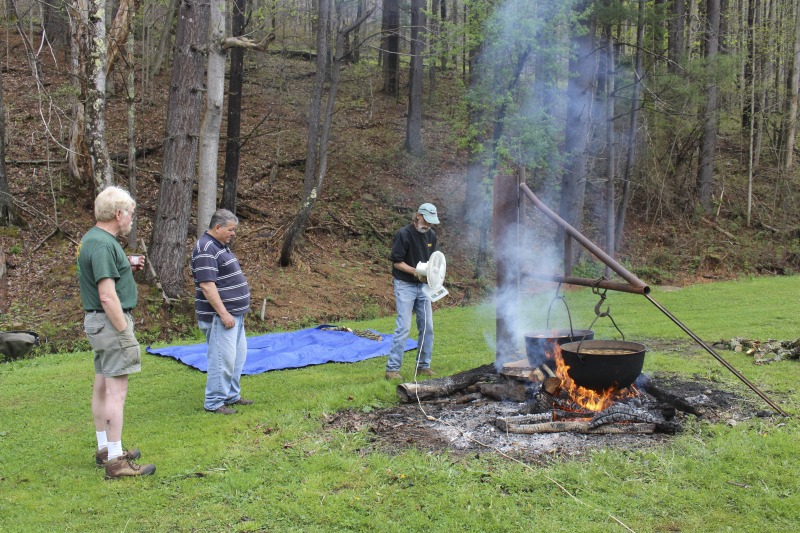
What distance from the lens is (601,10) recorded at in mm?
13031

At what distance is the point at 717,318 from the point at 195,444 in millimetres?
8094

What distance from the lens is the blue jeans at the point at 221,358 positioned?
514cm

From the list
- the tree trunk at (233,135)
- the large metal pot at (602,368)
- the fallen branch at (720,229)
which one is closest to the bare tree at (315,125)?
the tree trunk at (233,135)

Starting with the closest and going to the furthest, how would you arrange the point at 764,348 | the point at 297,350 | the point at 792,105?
the point at 764,348 < the point at 297,350 < the point at 792,105

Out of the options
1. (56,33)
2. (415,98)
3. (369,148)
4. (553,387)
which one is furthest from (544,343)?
(56,33)

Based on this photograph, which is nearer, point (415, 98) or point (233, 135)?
point (233, 135)

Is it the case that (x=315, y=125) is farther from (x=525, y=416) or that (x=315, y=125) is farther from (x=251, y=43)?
(x=525, y=416)

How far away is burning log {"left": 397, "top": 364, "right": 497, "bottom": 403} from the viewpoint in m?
5.11

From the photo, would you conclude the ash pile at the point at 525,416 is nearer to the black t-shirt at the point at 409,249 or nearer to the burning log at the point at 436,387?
the burning log at the point at 436,387

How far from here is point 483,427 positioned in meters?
4.48

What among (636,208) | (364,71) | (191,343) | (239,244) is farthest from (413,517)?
(364,71)

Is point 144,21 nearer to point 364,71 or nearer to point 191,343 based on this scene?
point 364,71

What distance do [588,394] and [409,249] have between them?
7.21ft

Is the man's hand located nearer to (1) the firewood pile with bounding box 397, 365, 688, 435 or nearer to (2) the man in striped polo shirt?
(2) the man in striped polo shirt
